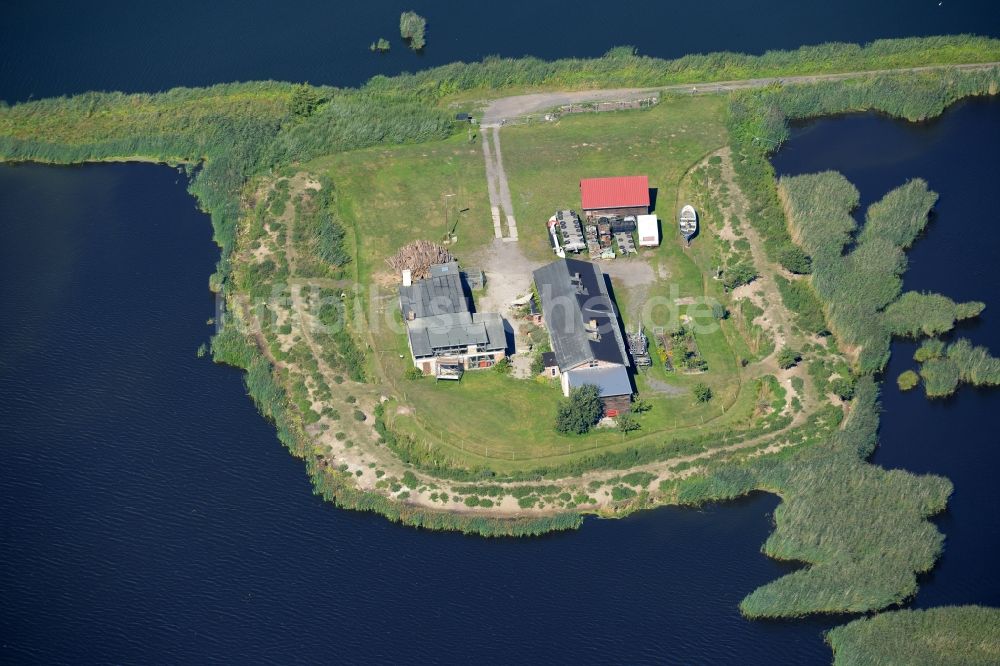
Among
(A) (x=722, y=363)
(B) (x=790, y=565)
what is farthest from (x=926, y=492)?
(A) (x=722, y=363)

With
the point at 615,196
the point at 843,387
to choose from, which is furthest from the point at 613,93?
the point at 843,387

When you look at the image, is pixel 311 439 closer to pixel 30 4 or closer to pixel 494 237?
pixel 494 237

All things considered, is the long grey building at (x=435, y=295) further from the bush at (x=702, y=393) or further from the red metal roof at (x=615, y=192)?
the bush at (x=702, y=393)

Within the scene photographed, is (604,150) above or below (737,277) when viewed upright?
above

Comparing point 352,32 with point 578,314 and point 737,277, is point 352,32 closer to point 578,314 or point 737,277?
point 578,314

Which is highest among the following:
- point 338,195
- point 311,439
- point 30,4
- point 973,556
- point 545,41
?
point 30,4

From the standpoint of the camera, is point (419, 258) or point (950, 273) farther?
point (950, 273)
